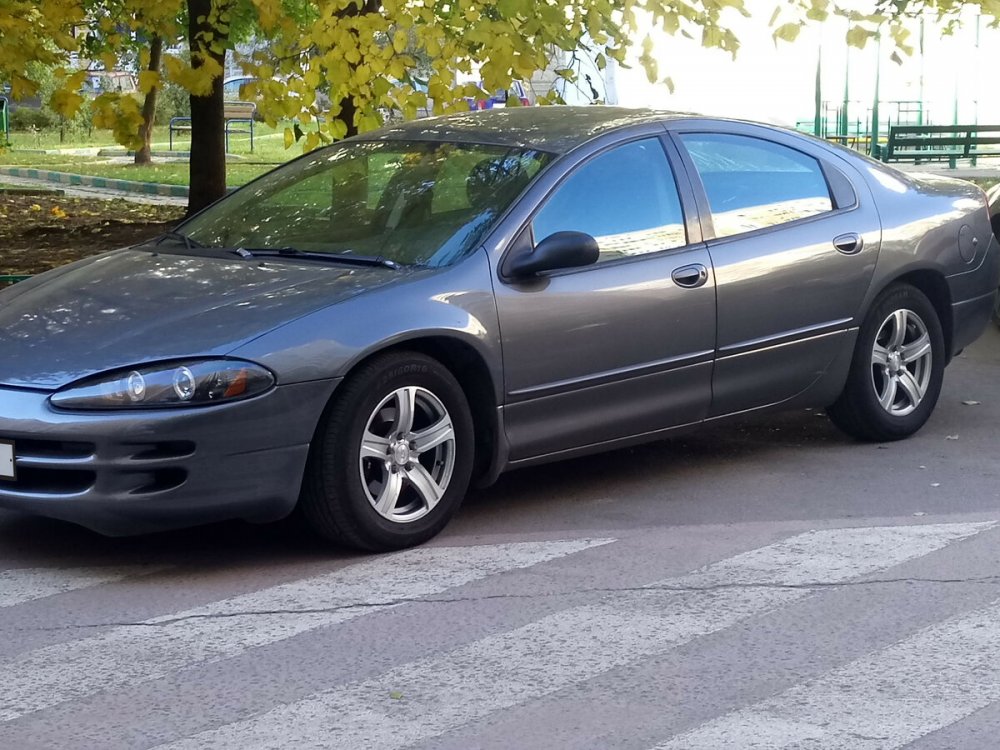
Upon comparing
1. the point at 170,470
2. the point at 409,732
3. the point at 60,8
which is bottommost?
the point at 409,732

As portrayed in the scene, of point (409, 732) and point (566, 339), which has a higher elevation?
point (566, 339)

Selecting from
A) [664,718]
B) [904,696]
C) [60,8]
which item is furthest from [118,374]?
[60,8]

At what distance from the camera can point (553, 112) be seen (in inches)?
270

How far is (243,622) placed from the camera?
479 cm

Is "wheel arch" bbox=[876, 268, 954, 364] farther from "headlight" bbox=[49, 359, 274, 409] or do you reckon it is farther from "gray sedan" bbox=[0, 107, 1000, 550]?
"headlight" bbox=[49, 359, 274, 409]

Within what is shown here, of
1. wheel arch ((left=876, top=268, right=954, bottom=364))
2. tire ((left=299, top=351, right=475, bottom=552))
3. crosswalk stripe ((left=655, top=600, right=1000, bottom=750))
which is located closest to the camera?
crosswalk stripe ((left=655, top=600, right=1000, bottom=750))

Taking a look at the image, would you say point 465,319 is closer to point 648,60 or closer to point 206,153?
point 648,60

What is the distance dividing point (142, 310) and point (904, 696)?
274 cm

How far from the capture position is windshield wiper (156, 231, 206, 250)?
6.35 m

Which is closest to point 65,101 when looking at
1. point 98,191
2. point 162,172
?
point 98,191

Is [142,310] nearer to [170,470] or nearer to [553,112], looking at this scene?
[170,470]

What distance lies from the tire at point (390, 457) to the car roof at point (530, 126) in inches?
48.0

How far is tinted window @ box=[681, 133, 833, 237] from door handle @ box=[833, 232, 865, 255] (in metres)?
0.14

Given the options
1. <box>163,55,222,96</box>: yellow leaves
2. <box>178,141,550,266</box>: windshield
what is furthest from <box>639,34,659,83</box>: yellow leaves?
<box>178,141,550,266</box>: windshield
